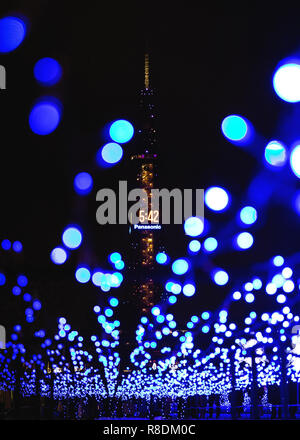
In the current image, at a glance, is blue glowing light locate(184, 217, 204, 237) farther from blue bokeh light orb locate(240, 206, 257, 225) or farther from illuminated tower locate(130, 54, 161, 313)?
illuminated tower locate(130, 54, 161, 313)

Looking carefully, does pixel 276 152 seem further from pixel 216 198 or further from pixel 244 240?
pixel 244 240

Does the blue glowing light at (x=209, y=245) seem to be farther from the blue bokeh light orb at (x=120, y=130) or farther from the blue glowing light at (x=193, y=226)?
the blue bokeh light orb at (x=120, y=130)

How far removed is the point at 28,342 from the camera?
28.9m

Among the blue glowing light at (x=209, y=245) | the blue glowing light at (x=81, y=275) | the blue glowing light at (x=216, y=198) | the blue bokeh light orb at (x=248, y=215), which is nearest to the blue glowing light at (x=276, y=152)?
the blue glowing light at (x=216, y=198)

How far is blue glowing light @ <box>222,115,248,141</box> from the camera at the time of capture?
600 centimetres

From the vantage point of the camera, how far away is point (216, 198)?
8641 millimetres

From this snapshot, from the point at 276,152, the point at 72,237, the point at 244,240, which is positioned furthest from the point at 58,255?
the point at 276,152

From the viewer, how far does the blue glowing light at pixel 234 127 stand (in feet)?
19.7

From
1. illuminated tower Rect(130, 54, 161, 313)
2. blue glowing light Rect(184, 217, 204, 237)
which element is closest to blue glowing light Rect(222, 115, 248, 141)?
blue glowing light Rect(184, 217, 204, 237)
